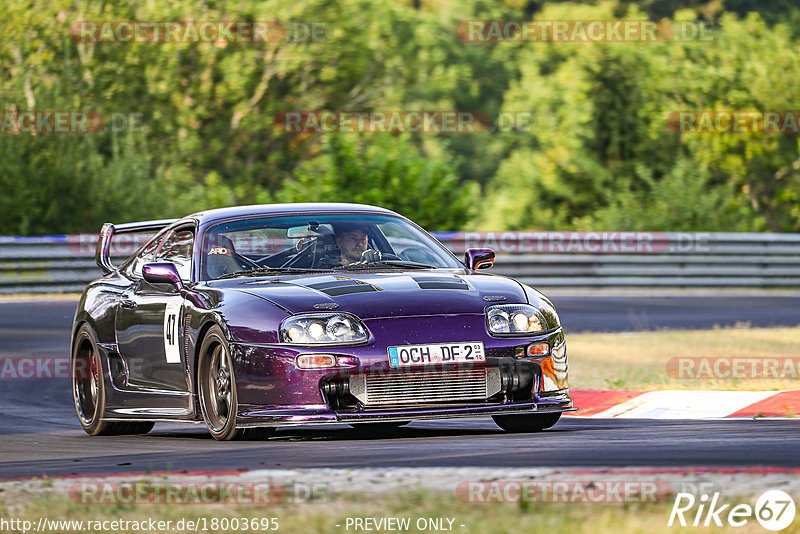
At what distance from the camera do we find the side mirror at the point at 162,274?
9320mm

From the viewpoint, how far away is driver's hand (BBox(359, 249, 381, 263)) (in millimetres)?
9547

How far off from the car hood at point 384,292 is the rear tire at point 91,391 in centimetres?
170

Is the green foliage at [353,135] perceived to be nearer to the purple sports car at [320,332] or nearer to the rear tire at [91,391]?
the rear tire at [91,391]

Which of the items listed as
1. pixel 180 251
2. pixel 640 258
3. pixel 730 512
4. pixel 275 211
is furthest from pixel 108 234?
pixel 640 258

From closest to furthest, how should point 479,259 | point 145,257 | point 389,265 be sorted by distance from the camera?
point 389,265 < point 479,259 < point 145,257

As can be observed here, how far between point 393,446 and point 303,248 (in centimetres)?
188

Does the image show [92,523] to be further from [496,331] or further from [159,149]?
[159,149]

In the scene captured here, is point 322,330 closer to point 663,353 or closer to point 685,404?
point 685,404

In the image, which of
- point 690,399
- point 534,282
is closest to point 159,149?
point 534,282

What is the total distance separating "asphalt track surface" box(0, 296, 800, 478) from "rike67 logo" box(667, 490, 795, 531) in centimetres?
111

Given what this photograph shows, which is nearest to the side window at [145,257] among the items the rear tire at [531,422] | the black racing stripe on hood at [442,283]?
the black racing stripe on hood at [442,283]

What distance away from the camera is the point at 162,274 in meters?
9.32

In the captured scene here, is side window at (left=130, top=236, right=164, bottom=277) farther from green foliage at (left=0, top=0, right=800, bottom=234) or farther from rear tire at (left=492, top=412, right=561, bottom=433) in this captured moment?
green foliage at (left=0, top=0, right=800, bottom=234)

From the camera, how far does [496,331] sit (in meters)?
8.54
